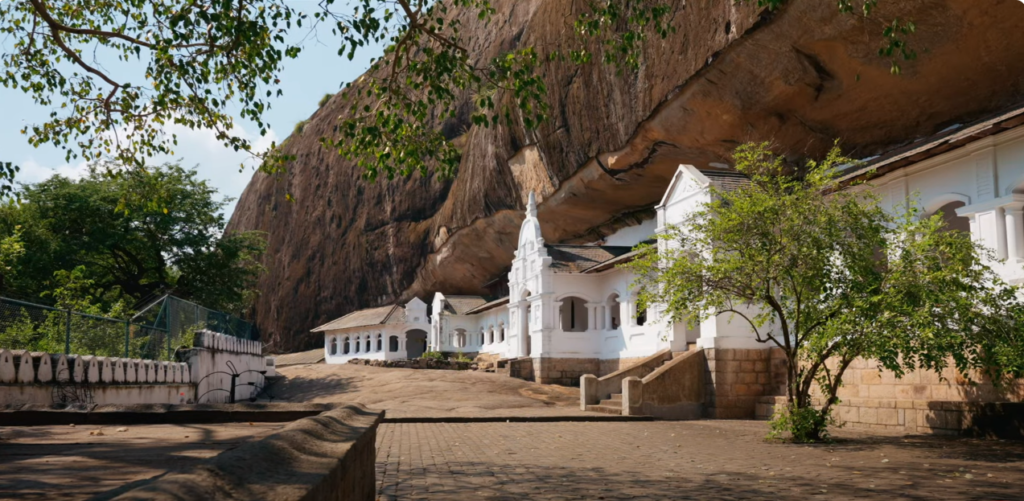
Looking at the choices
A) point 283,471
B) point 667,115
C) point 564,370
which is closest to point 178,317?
point 667,115

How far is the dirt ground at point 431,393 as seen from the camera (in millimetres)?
22484

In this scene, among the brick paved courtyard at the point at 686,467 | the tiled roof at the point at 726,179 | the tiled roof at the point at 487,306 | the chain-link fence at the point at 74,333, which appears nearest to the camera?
the brick paved courtyard at the point at 686,467

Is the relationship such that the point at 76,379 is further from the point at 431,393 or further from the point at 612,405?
the point at 431,393

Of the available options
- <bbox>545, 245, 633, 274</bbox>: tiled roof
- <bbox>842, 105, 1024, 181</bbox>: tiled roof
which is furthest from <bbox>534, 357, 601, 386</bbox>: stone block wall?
<bbox>842, 105, 1024, 181</bbox>: tiled roof

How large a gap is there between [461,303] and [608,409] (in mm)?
27412

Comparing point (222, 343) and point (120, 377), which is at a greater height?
point (222, 343)

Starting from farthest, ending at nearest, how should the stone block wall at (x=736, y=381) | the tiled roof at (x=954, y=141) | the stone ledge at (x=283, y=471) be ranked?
the stone block wall at (x=736, y=381), the tiled roof at (x=954, y=141), the stone ledge at (x=283, y=471)

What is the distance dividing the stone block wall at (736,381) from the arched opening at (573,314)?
40.9ft

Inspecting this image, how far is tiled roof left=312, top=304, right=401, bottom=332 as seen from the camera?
50.2 meters

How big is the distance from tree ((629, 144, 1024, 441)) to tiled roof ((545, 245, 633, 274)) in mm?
16323

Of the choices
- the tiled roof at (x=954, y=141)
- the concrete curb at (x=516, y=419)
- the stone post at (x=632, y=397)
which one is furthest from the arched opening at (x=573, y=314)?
the tiled roof at (x=954, y=141)

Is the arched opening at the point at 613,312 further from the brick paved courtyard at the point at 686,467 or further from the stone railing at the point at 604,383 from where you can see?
the brick paved courtyard at the point at 686,467

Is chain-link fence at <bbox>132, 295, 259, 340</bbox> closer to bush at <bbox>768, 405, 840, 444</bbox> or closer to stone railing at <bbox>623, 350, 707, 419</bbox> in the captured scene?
stone railing at <bbox>623, 350, 707, 419</bbox>

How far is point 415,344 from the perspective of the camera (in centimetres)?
5509
